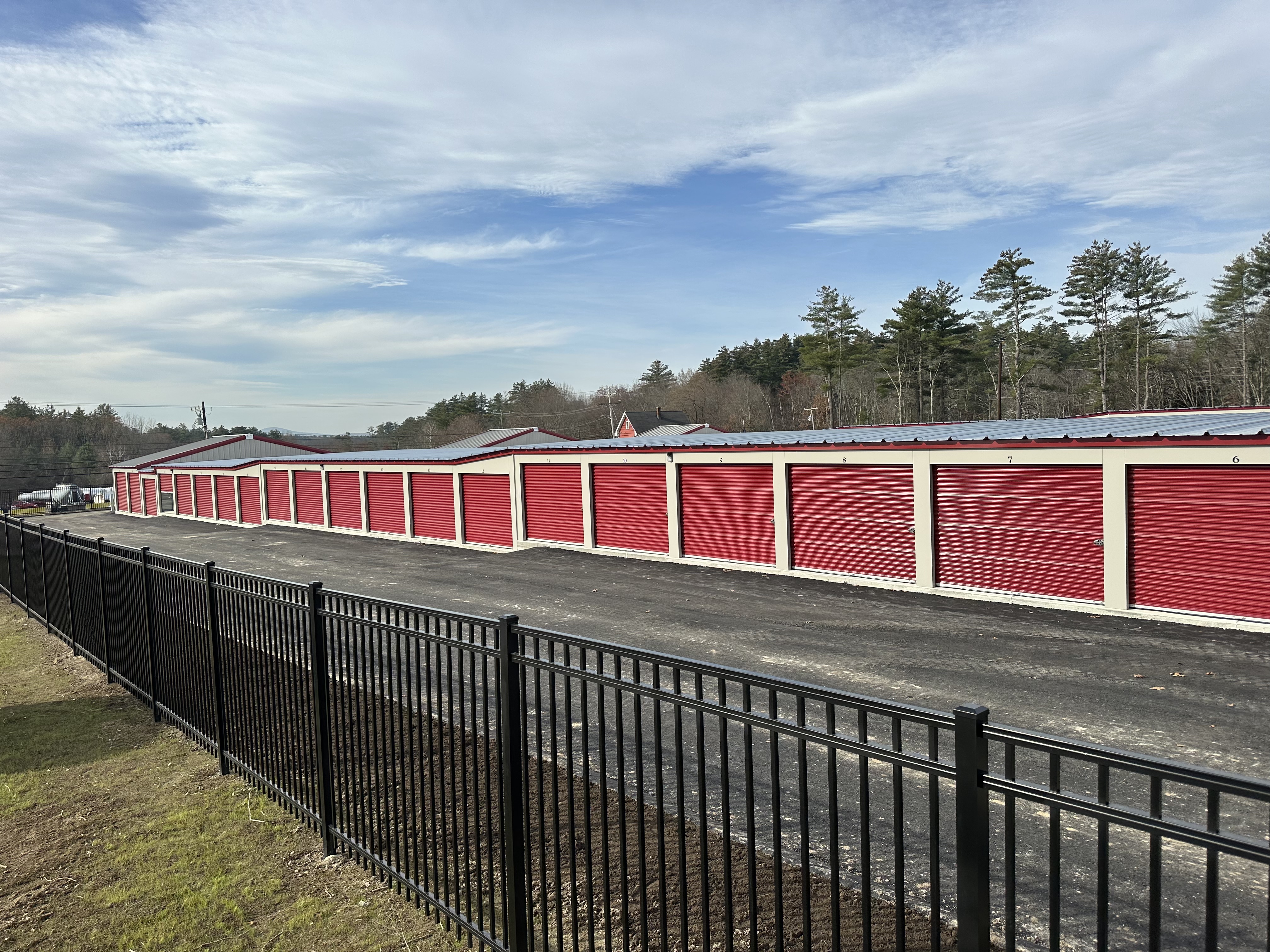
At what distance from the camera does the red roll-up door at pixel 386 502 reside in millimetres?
30594

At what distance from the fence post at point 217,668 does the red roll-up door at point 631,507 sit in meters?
15.2

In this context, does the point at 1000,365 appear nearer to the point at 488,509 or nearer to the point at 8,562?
the point at 488,509

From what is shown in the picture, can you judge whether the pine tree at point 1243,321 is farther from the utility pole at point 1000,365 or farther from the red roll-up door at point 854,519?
the red roll-up door at point 854,519

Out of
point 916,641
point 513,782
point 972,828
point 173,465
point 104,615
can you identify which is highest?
point 173,465

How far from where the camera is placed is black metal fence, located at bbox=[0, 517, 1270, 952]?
91.1 inches

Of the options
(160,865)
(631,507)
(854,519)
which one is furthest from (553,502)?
(160,865)

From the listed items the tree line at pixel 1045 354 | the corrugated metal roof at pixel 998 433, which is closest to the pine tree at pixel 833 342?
the tree line at pixel 1045 354

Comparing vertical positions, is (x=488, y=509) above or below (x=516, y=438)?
below

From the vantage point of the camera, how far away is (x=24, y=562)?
47.8 feet

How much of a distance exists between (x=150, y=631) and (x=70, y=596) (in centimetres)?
428

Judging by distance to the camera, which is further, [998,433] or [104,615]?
[998,433]

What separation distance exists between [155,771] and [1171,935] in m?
7.52

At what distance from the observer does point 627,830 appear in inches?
220

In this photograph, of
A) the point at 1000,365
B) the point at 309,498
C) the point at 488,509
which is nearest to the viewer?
the point at 488,509
